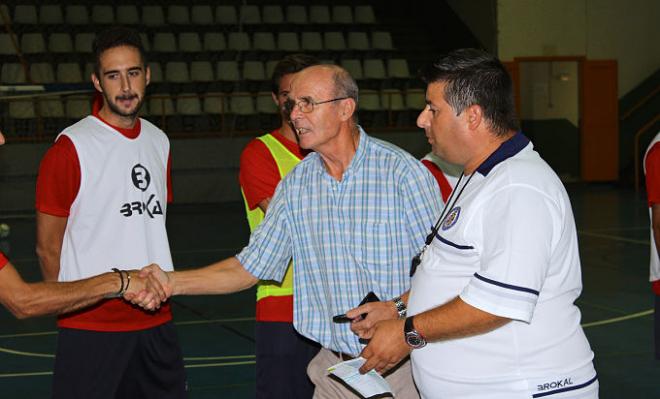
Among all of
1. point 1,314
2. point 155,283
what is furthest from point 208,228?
point 155,283

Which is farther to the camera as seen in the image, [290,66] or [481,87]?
[290,66]

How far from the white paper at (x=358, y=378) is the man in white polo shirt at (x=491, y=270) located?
9.1 inches

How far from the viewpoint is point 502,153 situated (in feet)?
9.57

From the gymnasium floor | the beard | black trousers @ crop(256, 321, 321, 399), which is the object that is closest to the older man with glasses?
black trousers @ crop(256, 321, 321, 399)

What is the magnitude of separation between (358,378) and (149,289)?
46.2 inches

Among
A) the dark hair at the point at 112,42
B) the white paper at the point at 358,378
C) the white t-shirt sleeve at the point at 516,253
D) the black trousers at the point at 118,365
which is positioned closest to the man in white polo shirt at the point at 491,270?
the white t-shirt sleeve at the point at 516,253

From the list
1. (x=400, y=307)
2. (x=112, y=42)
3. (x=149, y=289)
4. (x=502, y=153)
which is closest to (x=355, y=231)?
(x=400, y=307)

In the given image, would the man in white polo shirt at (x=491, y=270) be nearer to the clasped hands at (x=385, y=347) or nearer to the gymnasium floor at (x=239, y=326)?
the clasped hands at (x=385, y=347)

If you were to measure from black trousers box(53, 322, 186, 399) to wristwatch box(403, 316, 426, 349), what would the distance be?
1.75 metres

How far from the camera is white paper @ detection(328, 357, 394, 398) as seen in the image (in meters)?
3.28

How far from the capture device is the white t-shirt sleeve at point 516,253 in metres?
2.70

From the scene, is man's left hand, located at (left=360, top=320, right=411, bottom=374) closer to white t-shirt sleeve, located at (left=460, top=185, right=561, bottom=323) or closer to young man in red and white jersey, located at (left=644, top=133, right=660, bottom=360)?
white t-shirt sleeve, located at (left=460, top=185, right=561, bottom=323)

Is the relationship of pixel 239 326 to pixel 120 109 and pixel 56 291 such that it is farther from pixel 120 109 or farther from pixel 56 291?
pixel 56 291

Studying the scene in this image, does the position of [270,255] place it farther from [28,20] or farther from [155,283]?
[28,20]
